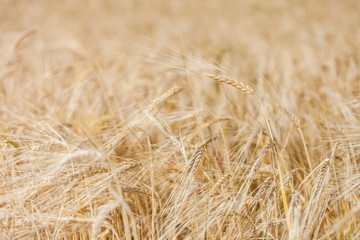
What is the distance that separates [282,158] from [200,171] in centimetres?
41

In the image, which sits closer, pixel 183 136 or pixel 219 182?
pixel 219 182

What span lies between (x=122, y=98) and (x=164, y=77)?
1.41ft

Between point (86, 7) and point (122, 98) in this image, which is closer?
point (122, 98)

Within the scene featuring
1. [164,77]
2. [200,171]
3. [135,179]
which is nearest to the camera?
[135,179]

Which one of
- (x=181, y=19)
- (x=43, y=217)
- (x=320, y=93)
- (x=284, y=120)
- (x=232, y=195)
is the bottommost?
(x=43, y=217)

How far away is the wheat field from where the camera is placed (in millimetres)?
1063

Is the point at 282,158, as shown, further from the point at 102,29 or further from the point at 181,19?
the point at 181,19

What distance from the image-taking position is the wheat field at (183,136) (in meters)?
1.06

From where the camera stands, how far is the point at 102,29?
289 inches

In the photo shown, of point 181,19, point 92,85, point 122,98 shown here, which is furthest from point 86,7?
point 122,98

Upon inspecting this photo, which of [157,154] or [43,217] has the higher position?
[157,154]

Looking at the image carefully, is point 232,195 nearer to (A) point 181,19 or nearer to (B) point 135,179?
(B) point 135,179

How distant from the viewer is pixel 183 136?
5.43 ft

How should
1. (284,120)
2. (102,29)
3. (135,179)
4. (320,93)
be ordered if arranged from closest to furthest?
(135,179) < (284,120) < (320,93) < (102,29)
